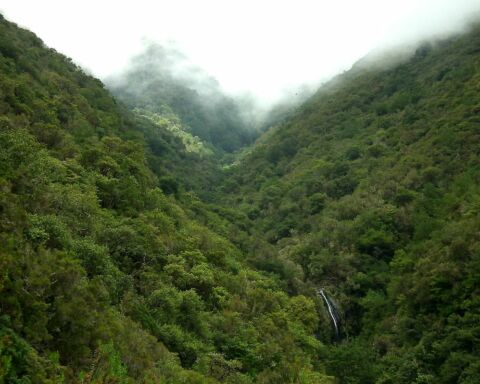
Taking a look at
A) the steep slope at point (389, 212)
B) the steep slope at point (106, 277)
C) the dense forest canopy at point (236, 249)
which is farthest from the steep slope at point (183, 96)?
the steep slope at point (106, 277)

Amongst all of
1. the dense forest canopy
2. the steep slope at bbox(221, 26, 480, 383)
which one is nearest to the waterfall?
the dense forest canopy

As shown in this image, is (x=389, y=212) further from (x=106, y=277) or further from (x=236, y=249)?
(x=106, y=277)

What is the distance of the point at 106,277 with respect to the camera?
1841 centimetres

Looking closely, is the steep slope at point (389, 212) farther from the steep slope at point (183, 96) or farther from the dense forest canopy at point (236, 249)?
the steep slope at point (183, 96)

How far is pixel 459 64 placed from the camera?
79938 mm

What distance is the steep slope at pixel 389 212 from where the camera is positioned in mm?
35719

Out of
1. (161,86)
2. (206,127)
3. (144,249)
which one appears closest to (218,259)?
(144,249)

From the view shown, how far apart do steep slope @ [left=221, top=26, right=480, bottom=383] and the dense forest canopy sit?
0.19m

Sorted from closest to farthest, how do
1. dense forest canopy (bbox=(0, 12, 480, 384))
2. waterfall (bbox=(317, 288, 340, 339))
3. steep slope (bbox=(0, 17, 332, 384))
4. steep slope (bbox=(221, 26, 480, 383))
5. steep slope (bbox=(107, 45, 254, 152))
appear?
steep slope (bbox=(0, 17, 332, 384)) → dense forest canopy (bbox=(0, 12, 480, 384)) → steep slope (bbox=(221, 26, 480, 383)) → waterfall (bbox=(317, 288, 340, 339)) → steep slope (bbox=(107, 45, 254, 152))

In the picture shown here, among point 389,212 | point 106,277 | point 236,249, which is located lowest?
point 106,277

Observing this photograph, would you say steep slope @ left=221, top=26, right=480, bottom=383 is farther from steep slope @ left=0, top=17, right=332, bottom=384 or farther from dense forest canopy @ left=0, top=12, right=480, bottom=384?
steep slope @ left=0, top=17, right=332, bottom=384

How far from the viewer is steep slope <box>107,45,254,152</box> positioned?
485 feet

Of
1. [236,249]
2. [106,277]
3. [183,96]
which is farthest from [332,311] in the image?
[183,96]

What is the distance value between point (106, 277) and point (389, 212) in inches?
1534
